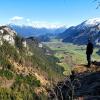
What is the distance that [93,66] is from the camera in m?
64.4

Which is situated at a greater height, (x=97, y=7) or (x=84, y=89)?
(x=97, y=7)

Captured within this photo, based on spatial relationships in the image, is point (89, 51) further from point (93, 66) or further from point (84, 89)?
point (84, 89)

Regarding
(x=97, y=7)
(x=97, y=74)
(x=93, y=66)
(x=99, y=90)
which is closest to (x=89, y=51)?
(x=93, y=66)

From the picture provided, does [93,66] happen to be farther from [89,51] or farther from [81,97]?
[81,97]

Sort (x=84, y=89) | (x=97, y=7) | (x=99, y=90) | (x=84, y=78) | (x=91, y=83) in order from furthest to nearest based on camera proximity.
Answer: (x=84, y=78), (x=91, y=83), (x=84, y=89), (x=99, y=90), (x=97, y=7)

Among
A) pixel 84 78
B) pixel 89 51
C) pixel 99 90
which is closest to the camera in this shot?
pixel 99 90

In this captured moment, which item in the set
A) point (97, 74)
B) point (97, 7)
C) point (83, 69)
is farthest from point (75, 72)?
point (97, 7)

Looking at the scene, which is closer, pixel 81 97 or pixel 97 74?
pixel 81 97

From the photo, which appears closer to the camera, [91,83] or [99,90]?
[99,90]

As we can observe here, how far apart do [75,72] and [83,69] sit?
273cm

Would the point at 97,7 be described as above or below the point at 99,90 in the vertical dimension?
above

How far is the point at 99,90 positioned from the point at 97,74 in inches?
445

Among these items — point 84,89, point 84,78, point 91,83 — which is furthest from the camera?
point 84,78

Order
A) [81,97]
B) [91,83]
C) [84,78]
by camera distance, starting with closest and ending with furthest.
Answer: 1. [81,97]
2. [91,83]
3. [84,78]
